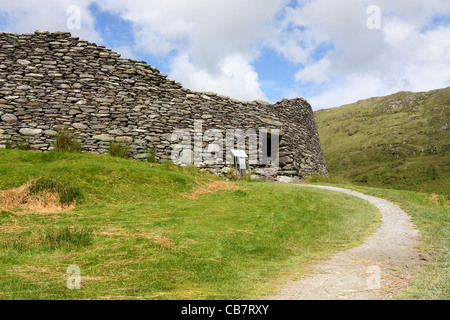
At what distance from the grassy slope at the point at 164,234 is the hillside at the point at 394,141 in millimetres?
28484

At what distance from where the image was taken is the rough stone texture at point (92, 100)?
43.4 ft

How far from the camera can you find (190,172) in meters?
13.3

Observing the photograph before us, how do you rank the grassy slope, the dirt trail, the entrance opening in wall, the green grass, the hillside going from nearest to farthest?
the green grass < the dirt trail < the grassy slope < the entrance opening in wall < the hillside

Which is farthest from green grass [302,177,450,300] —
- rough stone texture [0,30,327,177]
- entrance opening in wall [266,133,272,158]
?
rough stone texture [0,30,327,177]

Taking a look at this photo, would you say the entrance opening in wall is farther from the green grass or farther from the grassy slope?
the green grass

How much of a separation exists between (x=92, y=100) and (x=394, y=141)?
66707mm

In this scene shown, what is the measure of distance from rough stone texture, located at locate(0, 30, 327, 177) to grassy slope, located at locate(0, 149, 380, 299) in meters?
3.31

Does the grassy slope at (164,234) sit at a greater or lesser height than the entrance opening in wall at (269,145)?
lesser

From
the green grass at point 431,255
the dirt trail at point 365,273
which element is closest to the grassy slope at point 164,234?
the dirt trail at point 365,273

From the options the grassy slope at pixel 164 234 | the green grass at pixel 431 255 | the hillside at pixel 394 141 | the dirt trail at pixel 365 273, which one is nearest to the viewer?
the green grass at pixel 431 255

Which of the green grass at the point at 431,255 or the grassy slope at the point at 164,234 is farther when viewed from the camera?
the grassy slope at the point at 164,234

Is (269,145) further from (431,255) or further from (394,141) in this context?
(394,141)

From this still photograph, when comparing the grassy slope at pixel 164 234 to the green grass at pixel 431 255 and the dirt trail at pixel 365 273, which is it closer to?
the dirt trail at pixel 365 273

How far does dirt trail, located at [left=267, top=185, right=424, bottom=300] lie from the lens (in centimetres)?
307
